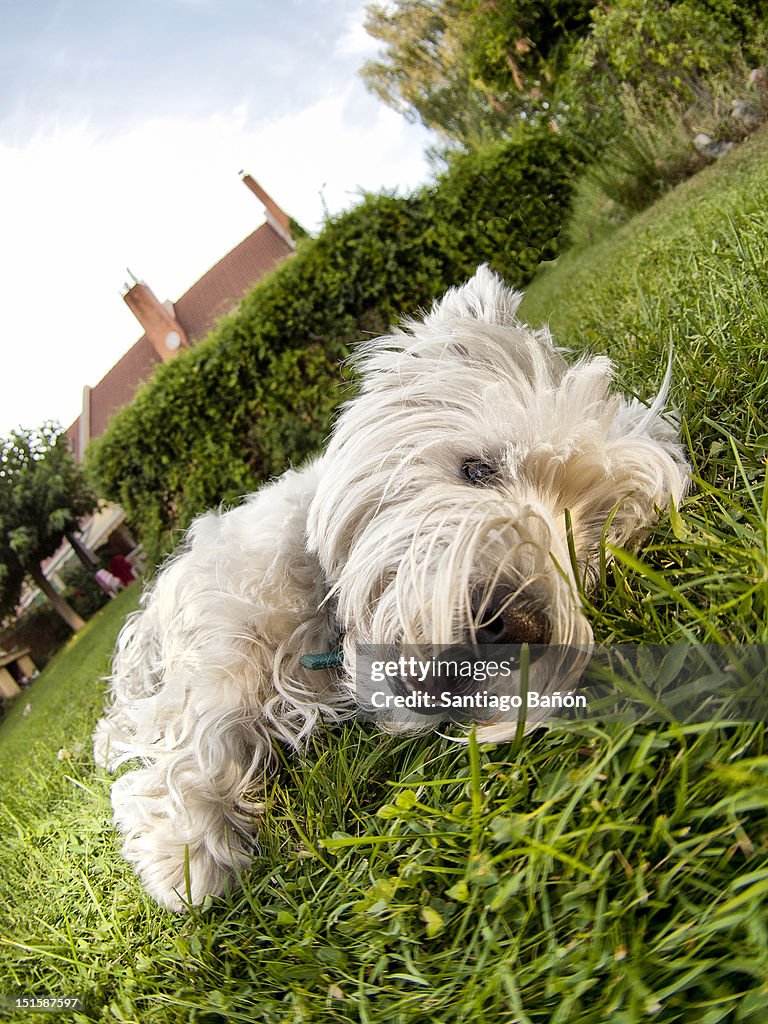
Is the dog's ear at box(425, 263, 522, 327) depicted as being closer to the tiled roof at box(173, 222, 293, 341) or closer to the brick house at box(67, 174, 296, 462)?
the brick house at box(67, 174, 296, 462)

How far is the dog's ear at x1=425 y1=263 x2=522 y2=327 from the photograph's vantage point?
9.03 ft

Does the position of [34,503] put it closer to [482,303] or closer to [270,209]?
[270,209]

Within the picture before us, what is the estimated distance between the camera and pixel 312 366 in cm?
970

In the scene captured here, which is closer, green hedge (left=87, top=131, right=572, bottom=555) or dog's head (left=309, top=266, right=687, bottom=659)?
dog's head (left=309, top=266, right=687, bottom=659)

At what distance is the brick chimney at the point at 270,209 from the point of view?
120 ft

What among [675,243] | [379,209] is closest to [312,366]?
[379,209]

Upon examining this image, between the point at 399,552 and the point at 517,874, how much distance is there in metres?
0.94

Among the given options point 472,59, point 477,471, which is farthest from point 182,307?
point 477,471

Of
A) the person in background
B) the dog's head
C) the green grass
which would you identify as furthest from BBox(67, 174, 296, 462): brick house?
the green grass

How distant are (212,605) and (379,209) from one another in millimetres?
8854

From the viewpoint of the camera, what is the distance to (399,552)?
202 cm

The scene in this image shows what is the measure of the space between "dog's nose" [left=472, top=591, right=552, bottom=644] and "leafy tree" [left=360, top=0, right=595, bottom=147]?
1575 centimetres

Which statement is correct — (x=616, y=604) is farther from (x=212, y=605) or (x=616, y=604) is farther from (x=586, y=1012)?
(x=212, y=605)

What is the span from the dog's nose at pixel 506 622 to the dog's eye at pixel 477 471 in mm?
537
